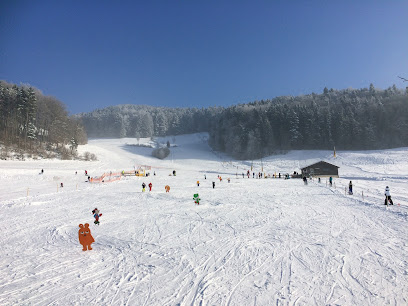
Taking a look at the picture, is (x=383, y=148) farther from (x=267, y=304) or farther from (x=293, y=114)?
(x=267, y=304)

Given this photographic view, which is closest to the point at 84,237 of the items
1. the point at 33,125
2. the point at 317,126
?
the point at 33,125

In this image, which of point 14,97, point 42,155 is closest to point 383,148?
point 42,155

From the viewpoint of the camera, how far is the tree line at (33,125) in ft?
150

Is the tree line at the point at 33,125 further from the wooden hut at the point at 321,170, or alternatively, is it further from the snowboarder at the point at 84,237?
the wooden hut at the point at 321,170

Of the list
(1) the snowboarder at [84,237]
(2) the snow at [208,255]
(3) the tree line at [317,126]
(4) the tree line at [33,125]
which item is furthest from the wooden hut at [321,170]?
(4) the tree line at [33,125]

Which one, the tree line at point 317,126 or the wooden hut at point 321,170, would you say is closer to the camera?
the wooden hut at point 321,170

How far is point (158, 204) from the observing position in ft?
59.2

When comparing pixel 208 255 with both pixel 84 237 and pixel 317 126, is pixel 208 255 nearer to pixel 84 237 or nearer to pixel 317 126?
pixel 84 237

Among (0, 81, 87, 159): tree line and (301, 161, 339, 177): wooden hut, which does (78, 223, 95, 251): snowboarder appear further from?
(0, 81, 87, 159): tree line

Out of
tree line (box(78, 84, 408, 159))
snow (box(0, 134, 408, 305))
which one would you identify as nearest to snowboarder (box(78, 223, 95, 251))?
snow (box(0, 134, 408, 305))

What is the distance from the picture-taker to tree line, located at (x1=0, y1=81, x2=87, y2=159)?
45722mm

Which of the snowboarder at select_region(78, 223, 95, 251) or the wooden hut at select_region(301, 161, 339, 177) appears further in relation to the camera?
the wooden hut at select_region(301, 161, 339, 177)

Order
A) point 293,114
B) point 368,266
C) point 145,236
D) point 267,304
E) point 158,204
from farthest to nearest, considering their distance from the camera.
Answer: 1. point 293,114
2. point 158,204
3. point 145,236
4. point 368,266
5. point 267,304

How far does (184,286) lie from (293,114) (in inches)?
3178
